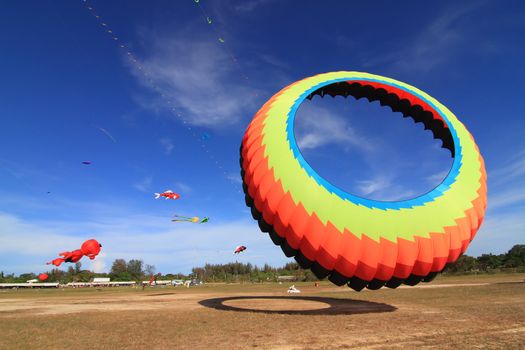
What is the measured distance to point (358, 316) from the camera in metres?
16.4

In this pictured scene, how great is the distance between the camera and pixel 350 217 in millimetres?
13297

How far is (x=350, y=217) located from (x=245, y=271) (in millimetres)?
151990

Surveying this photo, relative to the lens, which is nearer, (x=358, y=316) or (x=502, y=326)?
(x=502, y=326)

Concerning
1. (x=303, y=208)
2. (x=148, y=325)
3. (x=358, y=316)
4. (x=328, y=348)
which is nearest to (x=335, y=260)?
(x=303, y=208)

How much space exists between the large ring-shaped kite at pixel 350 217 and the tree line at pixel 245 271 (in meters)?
70.9

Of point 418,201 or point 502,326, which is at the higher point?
point 418,201

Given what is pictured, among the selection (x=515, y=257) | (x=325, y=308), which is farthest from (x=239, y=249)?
(x=515, y=257)

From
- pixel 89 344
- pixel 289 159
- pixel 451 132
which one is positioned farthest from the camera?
pixel 451 132

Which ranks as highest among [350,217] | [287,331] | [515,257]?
[515,257]

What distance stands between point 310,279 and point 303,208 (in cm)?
9361

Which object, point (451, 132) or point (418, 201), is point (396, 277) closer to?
point (418, 201)

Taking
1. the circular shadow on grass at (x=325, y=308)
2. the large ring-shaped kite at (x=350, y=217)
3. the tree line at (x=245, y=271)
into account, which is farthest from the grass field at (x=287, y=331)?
the tree line at (x=245, y=271)

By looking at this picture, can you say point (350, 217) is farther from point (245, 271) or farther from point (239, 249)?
point (245, 271)

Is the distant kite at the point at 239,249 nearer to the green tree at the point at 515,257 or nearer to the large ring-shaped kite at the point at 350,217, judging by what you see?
the large ring-shaped kite at the point at 350,217
